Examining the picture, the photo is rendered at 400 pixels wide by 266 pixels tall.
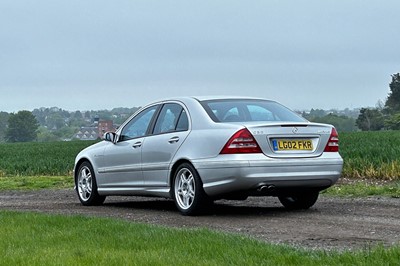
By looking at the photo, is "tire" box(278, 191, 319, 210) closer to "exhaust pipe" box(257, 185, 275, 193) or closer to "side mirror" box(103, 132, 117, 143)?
"exhaust pipe" box(257, 185, 275, 193)

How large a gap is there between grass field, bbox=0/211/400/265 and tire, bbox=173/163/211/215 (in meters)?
1.52

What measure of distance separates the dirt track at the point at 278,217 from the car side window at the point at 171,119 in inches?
46.4

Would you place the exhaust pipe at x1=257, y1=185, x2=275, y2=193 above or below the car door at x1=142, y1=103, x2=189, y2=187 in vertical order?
below

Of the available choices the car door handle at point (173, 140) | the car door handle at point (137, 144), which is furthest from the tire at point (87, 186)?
the car door handle at point (173, 140)

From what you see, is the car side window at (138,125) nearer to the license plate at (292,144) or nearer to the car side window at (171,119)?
the car side window at (171,119)

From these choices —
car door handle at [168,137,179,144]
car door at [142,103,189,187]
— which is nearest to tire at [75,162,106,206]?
car door at [142,103,189,187]

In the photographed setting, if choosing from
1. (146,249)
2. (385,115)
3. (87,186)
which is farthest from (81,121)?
Result: (146,249)

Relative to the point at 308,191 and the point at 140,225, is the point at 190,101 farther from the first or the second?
the point at 140,225

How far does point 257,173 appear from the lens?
9.70 metres

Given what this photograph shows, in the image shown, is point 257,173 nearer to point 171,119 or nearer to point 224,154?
point 224,154

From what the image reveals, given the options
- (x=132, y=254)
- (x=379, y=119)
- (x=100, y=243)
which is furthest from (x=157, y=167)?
(x=379, y=119)

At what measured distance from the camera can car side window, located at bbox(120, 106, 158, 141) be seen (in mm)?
11812

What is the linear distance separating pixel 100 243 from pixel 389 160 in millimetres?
13432

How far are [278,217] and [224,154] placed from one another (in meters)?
1.10
